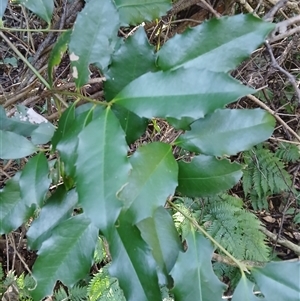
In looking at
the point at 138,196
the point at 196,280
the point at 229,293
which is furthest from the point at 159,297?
the point at 229,293

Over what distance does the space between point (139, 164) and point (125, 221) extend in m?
0.09

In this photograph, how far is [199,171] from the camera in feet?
2.23

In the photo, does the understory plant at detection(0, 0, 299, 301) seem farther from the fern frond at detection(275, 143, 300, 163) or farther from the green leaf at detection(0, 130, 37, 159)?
the fern frond at detection(275, 143, 300, 163)

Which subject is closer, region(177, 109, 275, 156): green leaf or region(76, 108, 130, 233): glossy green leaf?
region(76, 108, 130, 233): glossy green leaf

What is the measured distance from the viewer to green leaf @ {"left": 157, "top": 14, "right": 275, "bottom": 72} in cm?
58

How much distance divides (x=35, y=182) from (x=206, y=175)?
10.8 inches

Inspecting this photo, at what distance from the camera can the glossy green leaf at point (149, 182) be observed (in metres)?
0.56

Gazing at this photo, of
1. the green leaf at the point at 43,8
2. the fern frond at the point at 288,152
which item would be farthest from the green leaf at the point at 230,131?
the fern frond at the point at 288,152

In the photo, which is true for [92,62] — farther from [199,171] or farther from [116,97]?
[199,171]

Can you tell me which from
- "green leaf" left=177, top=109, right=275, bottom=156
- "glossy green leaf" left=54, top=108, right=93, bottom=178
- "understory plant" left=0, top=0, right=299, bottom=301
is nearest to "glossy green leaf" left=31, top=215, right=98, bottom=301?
"understory plant" left=0, top=0, right=299, bottom=301

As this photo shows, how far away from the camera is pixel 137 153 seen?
1.96 ft

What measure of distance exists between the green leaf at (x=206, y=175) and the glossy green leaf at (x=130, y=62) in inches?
6.6

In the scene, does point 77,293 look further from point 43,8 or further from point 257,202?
point 43,8

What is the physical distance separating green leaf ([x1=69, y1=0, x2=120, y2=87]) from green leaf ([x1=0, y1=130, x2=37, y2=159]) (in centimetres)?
15
